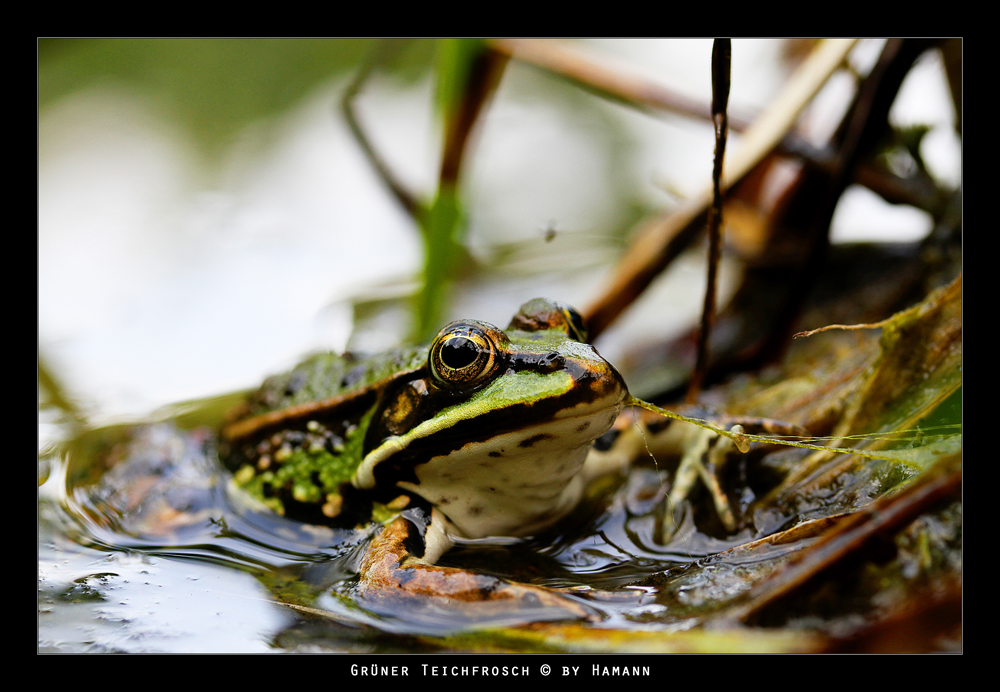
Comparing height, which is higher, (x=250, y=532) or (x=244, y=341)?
(x=244, y=341)

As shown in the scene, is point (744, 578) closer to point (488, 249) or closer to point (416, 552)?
point (416, 552)

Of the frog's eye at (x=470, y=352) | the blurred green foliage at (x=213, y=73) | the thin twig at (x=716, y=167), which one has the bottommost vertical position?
the frog's eye at (x=470, y=352)

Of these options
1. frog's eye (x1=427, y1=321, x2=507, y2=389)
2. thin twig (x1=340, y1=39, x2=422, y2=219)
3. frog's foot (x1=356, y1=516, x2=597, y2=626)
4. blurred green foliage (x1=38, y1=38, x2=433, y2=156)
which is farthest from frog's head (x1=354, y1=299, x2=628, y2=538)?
blurred green foliage (x1=38, y1=38, x2=433, y2=156)

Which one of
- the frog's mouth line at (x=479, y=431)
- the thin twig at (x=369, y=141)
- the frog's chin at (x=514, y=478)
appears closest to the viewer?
the frog's mouth line at (x=479, y=431)

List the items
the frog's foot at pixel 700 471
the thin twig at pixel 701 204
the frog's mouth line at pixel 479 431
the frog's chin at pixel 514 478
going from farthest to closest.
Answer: the thin twig at pixel 701 204 < the frog's foot at pixel 700 471 < the frog's chin at pixel 514 478 < the frog's mouth line at pixel 479 431

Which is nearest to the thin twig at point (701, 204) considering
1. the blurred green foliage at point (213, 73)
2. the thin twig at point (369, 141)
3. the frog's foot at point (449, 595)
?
the frog's foot at point (449, 595)

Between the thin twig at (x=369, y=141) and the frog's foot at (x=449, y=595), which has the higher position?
the thin twig at (x=369, y=141)

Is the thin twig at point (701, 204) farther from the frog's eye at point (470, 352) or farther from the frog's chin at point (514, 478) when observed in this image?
the frog's eye at point (470, 352)
